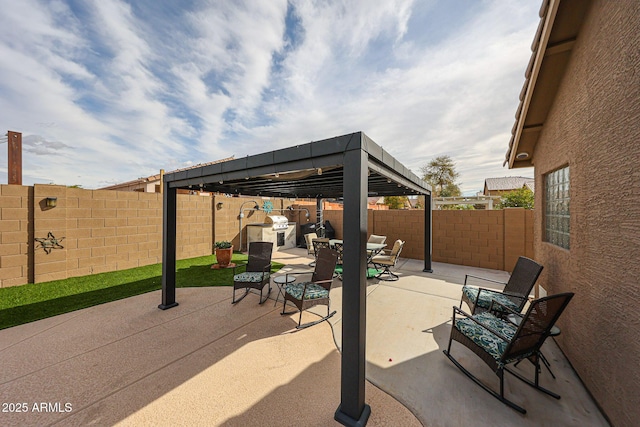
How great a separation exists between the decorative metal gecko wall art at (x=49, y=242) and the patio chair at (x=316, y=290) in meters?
6.27

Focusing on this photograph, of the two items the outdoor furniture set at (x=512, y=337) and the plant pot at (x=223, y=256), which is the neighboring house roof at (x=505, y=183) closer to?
the outdoor furniture set at (x=512, y=337)

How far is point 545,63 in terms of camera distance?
331 cm

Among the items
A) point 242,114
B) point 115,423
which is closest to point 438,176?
point 242,114

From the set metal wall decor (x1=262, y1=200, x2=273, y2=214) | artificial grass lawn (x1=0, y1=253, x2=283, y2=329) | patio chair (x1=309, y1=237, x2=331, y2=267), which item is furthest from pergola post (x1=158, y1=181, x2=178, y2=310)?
metal wall decor (x1=262, y1=200, x2=273, y2=214)

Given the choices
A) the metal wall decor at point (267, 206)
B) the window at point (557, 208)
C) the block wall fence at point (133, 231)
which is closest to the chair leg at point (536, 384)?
the window at point (557, 208)

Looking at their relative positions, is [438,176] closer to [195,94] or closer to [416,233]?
[416,233]

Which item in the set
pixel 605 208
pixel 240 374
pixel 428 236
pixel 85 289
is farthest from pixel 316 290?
pixel 85 289

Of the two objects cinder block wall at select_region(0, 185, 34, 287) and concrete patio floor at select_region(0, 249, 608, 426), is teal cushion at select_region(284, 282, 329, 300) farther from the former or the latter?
cinder block wall at select_region(0, 185, 34, 287)

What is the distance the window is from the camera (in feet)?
11.3

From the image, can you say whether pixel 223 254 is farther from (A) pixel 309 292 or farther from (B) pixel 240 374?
(B) pixel 240 374

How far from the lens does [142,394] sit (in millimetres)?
2309

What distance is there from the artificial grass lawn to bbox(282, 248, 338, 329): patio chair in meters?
2.57

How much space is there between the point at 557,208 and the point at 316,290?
426cm

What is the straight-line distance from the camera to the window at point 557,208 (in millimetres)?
3432
